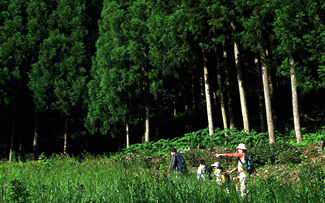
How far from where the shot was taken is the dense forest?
1638 cm

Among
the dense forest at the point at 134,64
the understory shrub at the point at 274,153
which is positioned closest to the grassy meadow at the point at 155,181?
the understory shrub at the point at 274,153

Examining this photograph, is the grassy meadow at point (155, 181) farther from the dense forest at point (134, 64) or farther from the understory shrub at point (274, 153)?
the dense forest at point (134, 64)

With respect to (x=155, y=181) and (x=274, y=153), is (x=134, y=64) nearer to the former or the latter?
(x=274, y=153)

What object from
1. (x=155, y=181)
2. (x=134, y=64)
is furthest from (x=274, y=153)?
(x=134, y=64)

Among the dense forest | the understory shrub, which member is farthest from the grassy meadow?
the dense forest

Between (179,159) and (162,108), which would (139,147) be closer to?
(162,108)

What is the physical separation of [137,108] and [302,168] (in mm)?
15445

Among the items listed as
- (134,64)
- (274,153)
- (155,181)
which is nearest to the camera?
(155,181)

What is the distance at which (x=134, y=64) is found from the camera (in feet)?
69.2

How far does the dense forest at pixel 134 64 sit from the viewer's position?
53.7ft

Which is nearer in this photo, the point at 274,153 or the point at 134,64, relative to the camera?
the point at 274,153

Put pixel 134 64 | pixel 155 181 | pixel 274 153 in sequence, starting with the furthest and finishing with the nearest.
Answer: pixel 134 64, pixel 274 153, pixel 155 181

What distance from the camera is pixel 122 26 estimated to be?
21172mm

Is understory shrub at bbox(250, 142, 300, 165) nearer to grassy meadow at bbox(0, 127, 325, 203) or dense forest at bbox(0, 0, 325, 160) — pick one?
grassy meadow at bbox(0, 127, 325, 203)
